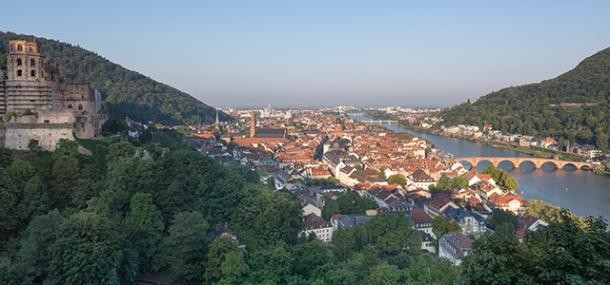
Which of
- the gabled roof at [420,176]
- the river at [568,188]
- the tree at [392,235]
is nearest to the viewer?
the tree at [392,235]

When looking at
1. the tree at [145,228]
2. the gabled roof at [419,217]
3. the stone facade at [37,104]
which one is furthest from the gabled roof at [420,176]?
the tree at [145,228]

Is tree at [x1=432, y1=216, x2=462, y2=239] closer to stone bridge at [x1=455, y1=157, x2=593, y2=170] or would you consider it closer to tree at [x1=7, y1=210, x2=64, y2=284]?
tree at [x1=7, y1=210, x2=64, y2=284]

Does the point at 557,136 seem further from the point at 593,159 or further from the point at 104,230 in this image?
the point at 104,230

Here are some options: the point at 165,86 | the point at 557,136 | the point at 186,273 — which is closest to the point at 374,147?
the point at 557,136

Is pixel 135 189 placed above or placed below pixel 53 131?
below

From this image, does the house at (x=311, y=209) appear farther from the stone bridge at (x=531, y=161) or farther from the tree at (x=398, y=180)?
the stone bridge at (x=531, y=161)

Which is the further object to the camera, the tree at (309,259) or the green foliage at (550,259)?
the tree at (309,259)
